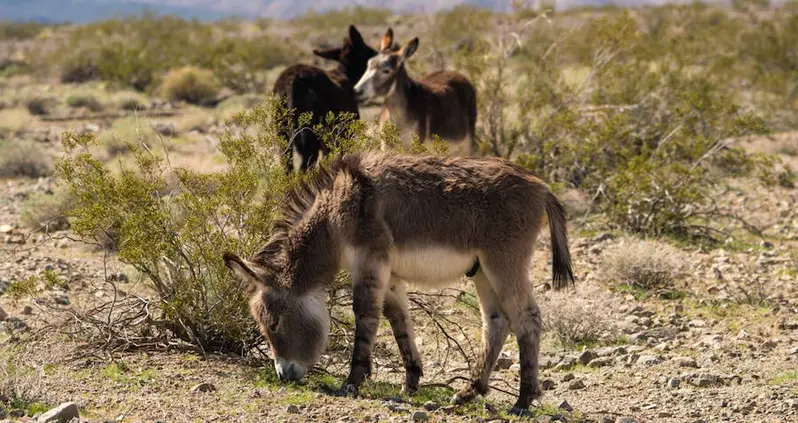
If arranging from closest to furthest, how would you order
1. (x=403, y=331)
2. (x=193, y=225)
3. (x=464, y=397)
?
(x=464, y=397) → (x=403, y=331) → (x=193, y=225)

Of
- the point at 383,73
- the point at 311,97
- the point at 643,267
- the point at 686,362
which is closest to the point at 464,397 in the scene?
the point at 686,362

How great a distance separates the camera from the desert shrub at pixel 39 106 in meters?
27.9

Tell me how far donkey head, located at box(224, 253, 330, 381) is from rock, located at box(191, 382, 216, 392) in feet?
1.62

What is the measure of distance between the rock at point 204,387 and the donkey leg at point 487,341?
179cm

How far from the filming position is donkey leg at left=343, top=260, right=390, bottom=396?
6738 mm

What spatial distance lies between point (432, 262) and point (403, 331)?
0.90 meters

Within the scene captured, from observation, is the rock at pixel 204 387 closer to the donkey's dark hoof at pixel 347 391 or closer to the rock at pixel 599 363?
Result: the donkey's dark hoof at pixel 347 391

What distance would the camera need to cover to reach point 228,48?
36375mm

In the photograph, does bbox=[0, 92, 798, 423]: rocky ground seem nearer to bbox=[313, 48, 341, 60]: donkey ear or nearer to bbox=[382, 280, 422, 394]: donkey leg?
bbox=[382, 280, 422, 394]: donkey leg

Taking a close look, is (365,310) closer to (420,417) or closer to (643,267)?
(420,417)

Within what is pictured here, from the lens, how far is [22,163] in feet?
60.3

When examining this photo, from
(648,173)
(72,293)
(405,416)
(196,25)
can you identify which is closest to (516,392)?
(405,416)

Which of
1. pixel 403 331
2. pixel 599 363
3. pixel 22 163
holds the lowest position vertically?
pixel 22 163

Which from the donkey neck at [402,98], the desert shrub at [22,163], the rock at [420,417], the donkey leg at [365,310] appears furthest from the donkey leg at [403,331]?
the desert shrub at [22,163]
